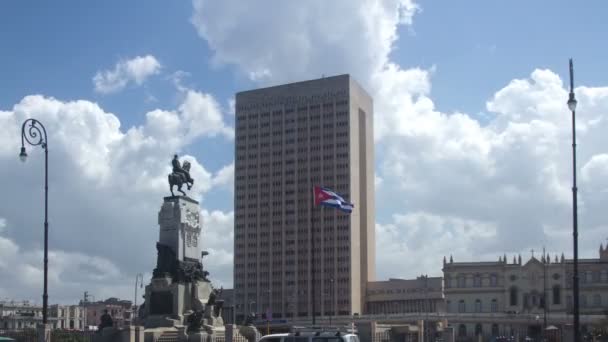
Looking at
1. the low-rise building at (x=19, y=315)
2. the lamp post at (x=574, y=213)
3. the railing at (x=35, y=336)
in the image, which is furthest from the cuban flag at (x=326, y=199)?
the low-rise building at (x=19, y=315)

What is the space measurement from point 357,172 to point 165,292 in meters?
114

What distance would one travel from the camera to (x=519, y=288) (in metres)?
156

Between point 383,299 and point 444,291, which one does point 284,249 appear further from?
point 444,291

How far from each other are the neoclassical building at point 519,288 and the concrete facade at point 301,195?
2330 centimetres

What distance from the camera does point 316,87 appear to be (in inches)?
7254

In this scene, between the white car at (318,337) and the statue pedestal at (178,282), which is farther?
the statue pedestal at (178,282)

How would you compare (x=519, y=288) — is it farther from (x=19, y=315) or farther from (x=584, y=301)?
(x=19, y=315)

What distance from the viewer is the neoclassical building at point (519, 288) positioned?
150m

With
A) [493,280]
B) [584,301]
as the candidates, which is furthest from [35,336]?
[584,301]

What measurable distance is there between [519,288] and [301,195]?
167ft

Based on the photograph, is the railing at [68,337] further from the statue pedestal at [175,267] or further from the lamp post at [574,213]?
the lamp post at [574,213]

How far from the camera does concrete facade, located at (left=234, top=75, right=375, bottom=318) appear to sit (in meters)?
177

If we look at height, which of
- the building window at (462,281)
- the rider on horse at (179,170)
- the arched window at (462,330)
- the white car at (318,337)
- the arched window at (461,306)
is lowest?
the arched window at (462,330)

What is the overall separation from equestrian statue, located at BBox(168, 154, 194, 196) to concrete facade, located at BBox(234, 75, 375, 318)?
103 m
